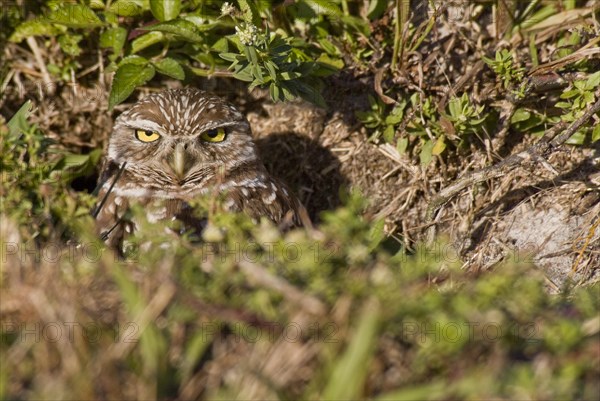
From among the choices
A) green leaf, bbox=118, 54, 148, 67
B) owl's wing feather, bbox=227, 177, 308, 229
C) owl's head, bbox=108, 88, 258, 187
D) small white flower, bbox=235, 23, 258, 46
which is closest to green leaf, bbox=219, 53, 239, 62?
small white flower, bbox=235, 23, 258, 46

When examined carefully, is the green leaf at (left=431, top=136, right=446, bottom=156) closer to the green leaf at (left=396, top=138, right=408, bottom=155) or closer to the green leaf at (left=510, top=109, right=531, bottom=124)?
the green leaf at (left=396, top=138, right=408, bottom=155)

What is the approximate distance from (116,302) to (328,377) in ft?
2.21

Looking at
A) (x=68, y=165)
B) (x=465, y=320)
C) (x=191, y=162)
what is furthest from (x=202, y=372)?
(x=68, y=165)

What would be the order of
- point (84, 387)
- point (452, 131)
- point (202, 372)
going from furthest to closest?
1. point (452, 131)
2. point (202, 372)
3. point (84, 387)

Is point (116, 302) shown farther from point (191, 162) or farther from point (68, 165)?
point (68, 165)

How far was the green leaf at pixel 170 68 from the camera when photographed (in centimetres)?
403

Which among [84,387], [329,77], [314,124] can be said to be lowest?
[314,124]

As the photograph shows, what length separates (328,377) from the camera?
185 centimetres

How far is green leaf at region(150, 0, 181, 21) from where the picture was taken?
4.07m

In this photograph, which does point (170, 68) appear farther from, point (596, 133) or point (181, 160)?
point (596, 133)

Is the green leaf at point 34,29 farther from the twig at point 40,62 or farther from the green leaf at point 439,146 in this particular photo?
the green leaf at point 439,146

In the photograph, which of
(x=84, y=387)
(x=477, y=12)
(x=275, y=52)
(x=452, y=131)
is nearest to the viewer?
(x=84, y=387)

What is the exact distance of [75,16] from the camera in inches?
165

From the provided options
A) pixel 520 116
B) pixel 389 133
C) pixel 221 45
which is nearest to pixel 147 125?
pixel 221 45
